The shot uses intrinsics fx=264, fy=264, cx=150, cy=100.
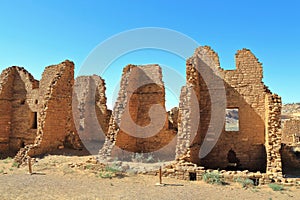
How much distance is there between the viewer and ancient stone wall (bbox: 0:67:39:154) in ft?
58.3

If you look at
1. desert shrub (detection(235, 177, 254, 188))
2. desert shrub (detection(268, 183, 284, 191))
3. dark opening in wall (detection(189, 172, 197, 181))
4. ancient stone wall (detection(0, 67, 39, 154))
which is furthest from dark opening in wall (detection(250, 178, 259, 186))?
ancient stone wall (detection(0, 67, 39, 154))

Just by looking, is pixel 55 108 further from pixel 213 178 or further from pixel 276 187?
pixel 276 187

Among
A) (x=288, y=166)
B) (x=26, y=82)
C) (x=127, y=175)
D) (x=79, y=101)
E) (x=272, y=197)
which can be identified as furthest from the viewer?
(x=79, y=101)

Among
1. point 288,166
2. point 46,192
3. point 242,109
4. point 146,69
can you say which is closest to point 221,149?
point 242,109

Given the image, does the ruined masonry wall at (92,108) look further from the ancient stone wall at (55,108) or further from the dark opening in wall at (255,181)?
the dark opening in wall at (255,181)

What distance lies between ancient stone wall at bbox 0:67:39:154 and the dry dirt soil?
242 inches

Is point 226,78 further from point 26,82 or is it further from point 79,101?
point 26,82

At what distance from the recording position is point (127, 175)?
1134cm

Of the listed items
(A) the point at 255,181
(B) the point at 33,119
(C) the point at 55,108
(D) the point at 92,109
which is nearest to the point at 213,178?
(A) the point at 255,181

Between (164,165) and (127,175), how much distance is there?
1742 mm

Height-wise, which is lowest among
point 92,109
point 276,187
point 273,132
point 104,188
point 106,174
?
point 104,188

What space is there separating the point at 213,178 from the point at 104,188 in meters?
4.21

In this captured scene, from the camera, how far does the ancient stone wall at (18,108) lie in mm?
17781

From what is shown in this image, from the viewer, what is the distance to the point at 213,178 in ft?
33.9
